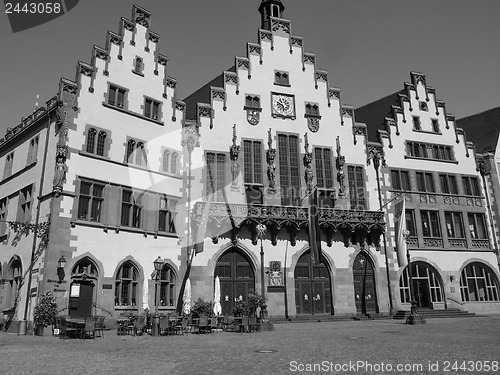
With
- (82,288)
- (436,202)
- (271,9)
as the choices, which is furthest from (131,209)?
(436,202)

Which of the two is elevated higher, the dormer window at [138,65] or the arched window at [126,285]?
the dormer window at [138,65]

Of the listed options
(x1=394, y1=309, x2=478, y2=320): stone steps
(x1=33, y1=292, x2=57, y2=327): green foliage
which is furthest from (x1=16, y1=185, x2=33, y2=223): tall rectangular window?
(x1=394, y1=309, x2=478, y2=320): stone steps

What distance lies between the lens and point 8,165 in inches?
1281

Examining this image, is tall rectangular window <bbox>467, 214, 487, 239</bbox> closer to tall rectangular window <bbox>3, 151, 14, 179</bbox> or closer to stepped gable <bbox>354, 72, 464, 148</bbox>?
stepped gable <bbox>354, 72, 464, 148</bbox>

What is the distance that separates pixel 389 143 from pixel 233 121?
13568 mm

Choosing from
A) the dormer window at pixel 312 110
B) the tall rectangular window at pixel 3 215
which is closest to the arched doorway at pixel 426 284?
the dormer window at pixel 312 110

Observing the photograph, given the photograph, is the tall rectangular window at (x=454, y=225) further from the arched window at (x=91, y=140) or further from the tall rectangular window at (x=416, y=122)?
the arched window at (x=91, y=140)

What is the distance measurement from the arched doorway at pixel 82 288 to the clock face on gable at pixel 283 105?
18075 mm

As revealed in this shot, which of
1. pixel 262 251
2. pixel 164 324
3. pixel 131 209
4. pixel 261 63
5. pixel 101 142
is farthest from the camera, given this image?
pixel 261 63

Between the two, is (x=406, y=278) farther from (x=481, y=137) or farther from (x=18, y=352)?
(x=18, y=352)

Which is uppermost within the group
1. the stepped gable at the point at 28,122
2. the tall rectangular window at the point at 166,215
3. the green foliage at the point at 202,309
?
the stepped gable at the point at 28,122

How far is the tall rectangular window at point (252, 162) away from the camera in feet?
109

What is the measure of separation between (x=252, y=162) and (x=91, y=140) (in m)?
11.7

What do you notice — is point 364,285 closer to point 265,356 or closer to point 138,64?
point 265,356
